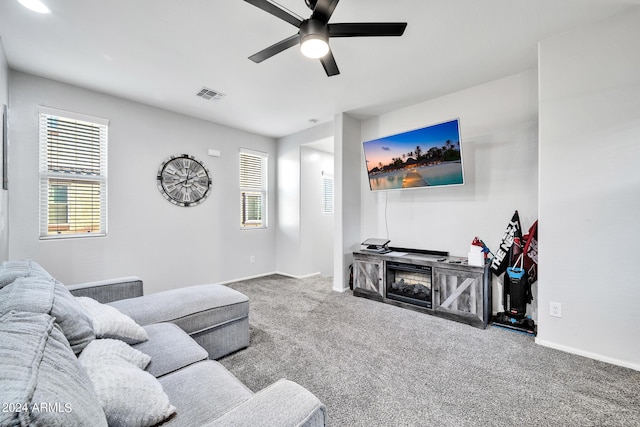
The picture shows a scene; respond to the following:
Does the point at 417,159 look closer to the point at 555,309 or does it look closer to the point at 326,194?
the point at 555,309

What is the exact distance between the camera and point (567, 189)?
7.55ft

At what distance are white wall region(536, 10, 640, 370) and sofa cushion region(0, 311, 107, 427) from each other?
313cm

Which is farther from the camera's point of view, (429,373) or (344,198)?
(344,198)

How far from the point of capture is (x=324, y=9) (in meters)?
1.60

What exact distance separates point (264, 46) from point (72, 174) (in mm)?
2711

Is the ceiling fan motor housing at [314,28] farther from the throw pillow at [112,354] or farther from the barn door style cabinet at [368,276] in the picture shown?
the barn door style cabinet at [368,276]

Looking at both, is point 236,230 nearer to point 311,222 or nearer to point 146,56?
point 311,222

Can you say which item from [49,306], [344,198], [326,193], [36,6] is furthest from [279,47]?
[326,193]

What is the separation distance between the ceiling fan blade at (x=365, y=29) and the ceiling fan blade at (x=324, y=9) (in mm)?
88

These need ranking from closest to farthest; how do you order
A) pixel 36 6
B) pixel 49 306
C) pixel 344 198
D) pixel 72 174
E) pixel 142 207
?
1. pixel 49 306
2. pixel 36 6
3. pixel 72 174
4. pixel 142 207
5. pixel 344 198

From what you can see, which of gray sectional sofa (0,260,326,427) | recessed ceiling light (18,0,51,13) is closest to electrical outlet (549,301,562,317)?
gray sectional sofa (0,260,326,427)

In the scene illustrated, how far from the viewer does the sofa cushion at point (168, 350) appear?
1390 mm

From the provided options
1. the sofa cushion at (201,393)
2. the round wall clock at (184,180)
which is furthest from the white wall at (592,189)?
the round wall clock at (184,180)

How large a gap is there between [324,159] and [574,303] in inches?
167
